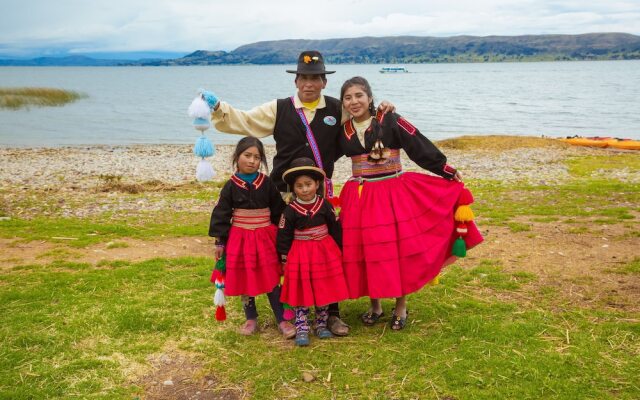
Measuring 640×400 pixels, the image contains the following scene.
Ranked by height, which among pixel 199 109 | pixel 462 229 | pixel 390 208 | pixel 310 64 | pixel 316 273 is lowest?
pixel 316 273

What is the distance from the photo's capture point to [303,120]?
5.38 meters

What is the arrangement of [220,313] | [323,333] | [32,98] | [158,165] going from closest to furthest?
[323,333] < [220,313] < [158,165] < [32,98]

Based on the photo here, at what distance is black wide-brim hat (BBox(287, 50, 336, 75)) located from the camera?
526 centimetres

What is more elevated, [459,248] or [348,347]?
[459,248]

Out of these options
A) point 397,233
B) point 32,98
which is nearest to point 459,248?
point 397,233

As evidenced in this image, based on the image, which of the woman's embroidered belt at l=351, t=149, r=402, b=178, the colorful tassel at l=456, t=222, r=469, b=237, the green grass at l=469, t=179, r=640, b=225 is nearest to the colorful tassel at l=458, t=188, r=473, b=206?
the colorful tassel at l=456, t=222, r=469, b=237

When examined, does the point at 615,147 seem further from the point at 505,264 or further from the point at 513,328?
the point at 513,328

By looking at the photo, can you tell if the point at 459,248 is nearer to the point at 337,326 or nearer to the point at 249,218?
the point at 337,326

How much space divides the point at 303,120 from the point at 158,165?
1647cm

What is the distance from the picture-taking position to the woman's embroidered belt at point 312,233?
5125 mm

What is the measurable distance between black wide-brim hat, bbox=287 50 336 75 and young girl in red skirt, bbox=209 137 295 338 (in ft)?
2.65

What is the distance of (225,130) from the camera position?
5582 mm

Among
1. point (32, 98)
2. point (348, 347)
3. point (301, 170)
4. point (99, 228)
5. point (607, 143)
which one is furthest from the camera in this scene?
point (32, 98)

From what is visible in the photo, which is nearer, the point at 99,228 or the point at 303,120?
the point at 303,120
